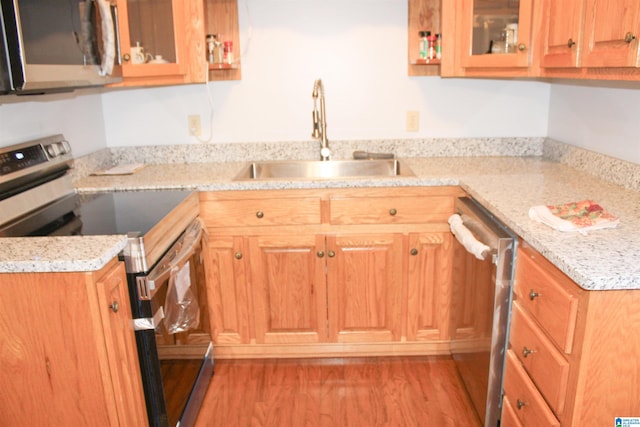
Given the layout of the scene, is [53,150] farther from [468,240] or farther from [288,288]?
[468,240]

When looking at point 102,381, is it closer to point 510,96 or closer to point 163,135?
point 163,135

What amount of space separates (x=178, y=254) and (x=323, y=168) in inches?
41.5

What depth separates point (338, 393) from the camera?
221cm

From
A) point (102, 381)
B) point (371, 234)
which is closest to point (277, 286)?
point (371, 234)

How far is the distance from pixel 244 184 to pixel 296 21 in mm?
931

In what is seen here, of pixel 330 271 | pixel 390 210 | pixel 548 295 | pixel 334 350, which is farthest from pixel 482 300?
pixel 334 350

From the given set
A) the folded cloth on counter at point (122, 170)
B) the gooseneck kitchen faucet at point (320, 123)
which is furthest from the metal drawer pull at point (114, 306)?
the gooseneck kitchen faucet at point (320, 123)

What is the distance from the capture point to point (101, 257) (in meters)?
1.35

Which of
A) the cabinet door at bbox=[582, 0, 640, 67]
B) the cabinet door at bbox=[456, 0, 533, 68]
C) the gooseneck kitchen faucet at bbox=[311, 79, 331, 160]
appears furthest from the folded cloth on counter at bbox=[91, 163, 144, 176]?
the cabinet door at bbox=[582, 0, 640, 67]

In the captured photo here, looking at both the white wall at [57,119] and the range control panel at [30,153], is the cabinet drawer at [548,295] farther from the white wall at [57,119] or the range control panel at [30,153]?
the white wall at [57,119]

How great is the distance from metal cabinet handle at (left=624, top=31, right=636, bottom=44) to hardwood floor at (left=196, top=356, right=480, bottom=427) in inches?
56.1

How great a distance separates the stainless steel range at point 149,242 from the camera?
5.15 ft

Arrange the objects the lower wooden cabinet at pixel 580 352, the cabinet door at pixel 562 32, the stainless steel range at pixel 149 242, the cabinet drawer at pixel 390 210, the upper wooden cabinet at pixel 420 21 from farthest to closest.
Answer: the upper wooden cabinet at pixel 420 21, the cabinet drawer at pixel 390 210, the cabinet door at pixel 562 32, the stainless steel range at pixel 149 242, the lower wooden cabinet at pixel 580 352

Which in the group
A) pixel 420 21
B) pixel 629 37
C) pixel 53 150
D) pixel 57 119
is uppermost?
pixel 420 21
